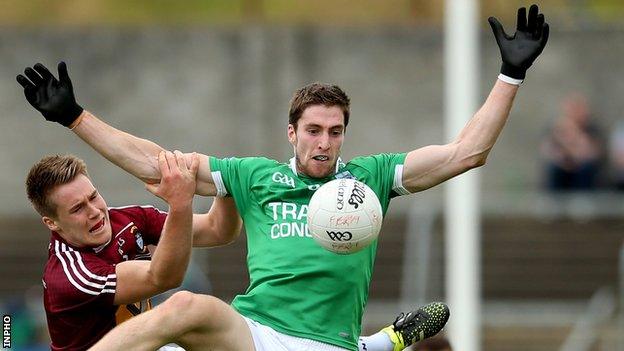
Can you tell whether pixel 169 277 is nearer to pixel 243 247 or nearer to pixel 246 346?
pixel 246 346

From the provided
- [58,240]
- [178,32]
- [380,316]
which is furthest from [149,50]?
[58,240]

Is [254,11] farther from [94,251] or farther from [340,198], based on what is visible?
[340,198]

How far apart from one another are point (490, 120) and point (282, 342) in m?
1.85

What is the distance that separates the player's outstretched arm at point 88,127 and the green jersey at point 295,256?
26 centimetres

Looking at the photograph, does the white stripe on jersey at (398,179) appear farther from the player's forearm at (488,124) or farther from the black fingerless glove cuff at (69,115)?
the black fingerless glove cuff at (69,115)

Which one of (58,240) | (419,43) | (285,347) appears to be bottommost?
(285,347)

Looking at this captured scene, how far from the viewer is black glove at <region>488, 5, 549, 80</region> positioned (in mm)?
8812

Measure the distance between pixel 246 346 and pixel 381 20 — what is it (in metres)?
17.8

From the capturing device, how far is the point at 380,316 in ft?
66.8

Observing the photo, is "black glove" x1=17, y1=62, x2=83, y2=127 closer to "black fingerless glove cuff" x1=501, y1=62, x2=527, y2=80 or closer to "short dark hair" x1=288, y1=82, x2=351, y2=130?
"short dark hair" x1=288, y1=82, x2=351, y2=130

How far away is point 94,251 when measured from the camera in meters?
8.91

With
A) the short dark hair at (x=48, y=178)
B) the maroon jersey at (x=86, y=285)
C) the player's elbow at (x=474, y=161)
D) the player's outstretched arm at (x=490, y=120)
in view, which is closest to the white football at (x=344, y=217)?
the player's outstretched arm at (x=490, y=120)

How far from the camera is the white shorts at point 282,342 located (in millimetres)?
8688

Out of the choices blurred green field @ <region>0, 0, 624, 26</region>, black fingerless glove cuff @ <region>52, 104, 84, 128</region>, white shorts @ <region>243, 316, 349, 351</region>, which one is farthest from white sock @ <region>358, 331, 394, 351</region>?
blurred green field @ <region>0, 0, 624, 26</region>
